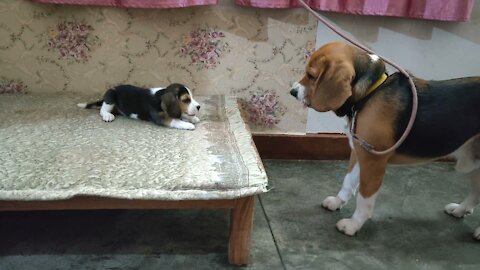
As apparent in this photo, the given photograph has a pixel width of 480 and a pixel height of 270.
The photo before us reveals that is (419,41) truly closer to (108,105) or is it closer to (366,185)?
(366,185)

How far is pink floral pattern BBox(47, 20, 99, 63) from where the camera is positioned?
198cm

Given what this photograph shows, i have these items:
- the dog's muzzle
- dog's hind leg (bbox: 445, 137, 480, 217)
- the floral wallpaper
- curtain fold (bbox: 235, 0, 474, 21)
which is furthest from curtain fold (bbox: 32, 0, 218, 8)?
dog's hind leg (bbox: 445, 137, 480, 217)

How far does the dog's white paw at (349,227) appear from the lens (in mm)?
1608

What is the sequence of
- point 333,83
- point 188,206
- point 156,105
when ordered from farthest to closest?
1. point 156,105
2. point 333,83
3. point 188,206

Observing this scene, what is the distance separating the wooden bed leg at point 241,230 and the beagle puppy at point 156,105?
466mm

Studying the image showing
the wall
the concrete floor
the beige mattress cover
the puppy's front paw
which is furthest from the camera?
the wall

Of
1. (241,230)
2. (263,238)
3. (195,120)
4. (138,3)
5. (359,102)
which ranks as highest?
(138,3)

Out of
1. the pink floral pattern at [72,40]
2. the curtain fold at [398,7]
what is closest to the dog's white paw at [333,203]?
the curtain fold at [398,7]

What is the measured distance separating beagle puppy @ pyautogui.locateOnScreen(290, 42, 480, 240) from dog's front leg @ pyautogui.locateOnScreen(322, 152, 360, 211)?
0.16 metres

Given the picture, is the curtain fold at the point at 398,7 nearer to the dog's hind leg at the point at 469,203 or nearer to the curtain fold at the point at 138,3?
the curtain fold at the point at 138,3

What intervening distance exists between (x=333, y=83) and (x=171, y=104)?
0.61 meters

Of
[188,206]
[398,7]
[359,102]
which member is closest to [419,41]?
[398,7]

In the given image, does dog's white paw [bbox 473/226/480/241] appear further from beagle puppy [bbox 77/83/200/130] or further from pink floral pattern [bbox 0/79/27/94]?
pink floral pattern [bbox 0/79/27/94]

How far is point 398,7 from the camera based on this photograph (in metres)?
1.98
